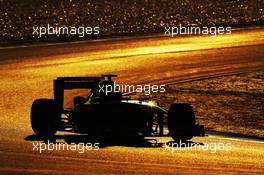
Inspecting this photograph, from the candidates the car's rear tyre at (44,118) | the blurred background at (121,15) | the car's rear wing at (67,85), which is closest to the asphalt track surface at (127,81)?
the car's rear tyre at (44,118)

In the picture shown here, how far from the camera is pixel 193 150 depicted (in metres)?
18.7

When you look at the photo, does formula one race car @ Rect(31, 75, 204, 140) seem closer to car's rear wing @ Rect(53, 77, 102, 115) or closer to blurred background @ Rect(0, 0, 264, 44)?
car's rear wing @ Rect(53, 77, 102, 115)

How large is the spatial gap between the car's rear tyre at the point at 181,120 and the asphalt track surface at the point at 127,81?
0.31m

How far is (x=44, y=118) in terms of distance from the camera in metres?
19.6

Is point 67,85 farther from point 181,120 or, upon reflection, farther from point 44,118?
point 181,120

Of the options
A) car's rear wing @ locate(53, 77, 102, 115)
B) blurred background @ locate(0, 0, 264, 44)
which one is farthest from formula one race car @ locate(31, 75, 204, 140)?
blurred background @ locate(0, 0, 264, 44)

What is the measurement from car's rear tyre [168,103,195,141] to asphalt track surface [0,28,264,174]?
0.31m

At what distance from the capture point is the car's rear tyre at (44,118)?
764 inches

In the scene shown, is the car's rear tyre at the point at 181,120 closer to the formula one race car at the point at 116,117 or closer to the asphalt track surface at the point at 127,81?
the formula one race car at the point at 116,117

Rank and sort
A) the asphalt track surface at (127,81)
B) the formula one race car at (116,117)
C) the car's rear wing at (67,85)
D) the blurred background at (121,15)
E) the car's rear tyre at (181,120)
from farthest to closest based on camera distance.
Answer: the blurred background at (121,15) < the car's rear wing at (67,85) < the car's rear tyre at (181,120) < the formula one race car at (116,117) < the asphalt track surface at (127,81)

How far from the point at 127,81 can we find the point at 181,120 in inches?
539

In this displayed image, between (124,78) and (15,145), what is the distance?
46.3 ft

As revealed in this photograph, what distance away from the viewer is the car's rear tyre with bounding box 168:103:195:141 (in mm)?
18653

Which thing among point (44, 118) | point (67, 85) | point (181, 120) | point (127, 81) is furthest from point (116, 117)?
point (127, 81)
